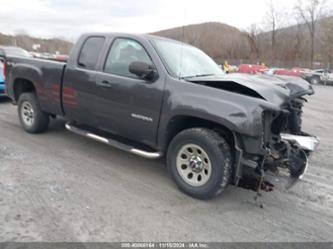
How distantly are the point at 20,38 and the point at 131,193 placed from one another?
8515 centimetres

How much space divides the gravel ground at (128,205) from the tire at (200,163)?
0.61 feet

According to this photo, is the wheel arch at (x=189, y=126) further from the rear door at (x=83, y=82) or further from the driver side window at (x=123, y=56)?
the rear door at (x=83, y=82)

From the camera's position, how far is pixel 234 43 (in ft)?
192

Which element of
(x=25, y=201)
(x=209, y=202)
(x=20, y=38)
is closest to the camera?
(x=25, y=201)

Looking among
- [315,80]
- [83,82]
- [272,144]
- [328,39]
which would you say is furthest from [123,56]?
[328,39]

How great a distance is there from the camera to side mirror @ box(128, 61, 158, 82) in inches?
147

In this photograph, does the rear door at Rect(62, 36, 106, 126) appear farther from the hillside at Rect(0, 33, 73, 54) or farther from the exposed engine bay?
the hillside at Rect(0, 33, 73, 54)

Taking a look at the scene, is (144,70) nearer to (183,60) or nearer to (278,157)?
(183,60)

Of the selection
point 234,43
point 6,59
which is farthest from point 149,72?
point 234,43

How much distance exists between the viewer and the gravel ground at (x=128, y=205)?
2.97 m

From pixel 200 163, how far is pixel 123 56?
76.4 inches

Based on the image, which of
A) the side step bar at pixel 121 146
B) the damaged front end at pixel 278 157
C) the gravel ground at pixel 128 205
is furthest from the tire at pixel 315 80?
the side step bar at pixel 121 146

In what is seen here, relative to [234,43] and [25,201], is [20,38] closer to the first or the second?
[234,43]

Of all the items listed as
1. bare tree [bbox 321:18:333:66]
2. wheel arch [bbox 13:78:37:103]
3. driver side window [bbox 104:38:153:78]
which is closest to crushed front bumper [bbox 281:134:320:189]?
driver side window [bbox 104:38:153:78]
